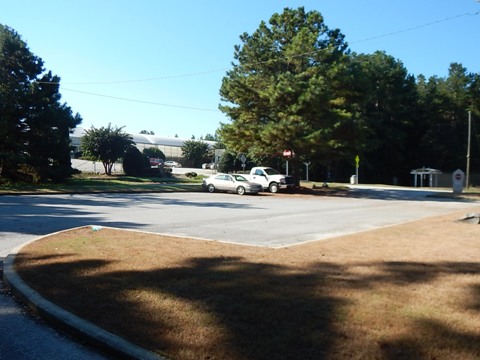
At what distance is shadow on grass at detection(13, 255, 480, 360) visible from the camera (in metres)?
3.71

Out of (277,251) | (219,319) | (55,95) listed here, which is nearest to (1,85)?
(55,95)

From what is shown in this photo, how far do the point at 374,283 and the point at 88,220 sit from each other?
10076 millimetres

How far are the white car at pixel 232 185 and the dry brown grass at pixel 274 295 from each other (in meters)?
22.1

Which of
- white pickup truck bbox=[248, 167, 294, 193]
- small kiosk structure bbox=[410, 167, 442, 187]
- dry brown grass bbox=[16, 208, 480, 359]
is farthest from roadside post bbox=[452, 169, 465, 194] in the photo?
dry brown grass bbox=[16, 208, 480, 359]

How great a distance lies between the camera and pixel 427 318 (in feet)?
13.6

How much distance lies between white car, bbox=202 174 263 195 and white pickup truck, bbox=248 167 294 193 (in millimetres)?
1549

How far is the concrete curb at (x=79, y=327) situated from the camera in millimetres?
3879

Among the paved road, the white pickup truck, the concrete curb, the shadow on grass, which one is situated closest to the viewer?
the shadow on grass

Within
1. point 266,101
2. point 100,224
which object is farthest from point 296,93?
point 100,224

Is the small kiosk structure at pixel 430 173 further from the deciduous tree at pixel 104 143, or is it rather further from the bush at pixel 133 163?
the deciduous tree at pixel 104 143

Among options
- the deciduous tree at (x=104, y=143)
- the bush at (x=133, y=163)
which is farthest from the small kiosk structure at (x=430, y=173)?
the deciduous tree at (x=104, y=143)

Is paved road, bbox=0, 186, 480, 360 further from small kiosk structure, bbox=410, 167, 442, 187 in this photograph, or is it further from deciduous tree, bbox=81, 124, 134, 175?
small kiosk structure, bbox=410, 167, 442, 187

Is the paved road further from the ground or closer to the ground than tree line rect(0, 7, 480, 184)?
closer to the ground

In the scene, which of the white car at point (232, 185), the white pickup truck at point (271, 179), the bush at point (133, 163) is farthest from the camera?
the bush at point (133, 163)
